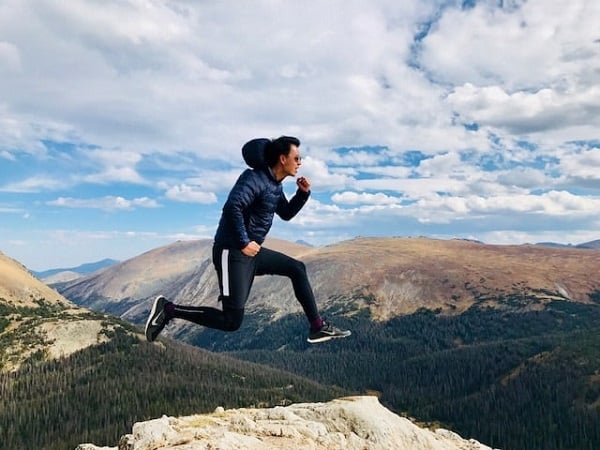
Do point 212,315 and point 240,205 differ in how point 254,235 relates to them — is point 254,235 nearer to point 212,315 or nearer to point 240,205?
point 240,205

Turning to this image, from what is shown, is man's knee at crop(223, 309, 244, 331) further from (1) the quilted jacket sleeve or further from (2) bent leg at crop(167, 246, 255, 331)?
(1) the quilted jacket sleeve

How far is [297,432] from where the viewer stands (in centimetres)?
1697

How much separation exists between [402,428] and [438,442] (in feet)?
6.86

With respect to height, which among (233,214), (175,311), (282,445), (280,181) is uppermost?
(280,181)

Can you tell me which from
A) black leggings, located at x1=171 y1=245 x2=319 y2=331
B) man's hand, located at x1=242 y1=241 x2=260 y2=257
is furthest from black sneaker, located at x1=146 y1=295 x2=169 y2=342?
man's hand, located at x1=242 y1=241 x2=260 y2=257

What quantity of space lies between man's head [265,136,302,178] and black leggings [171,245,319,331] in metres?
2.45

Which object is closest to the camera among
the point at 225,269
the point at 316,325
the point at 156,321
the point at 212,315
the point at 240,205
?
the point at 240,205

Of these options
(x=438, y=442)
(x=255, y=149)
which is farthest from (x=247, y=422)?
(x=255, y=149)

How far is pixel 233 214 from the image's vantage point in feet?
47.3

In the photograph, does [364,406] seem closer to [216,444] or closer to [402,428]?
[402,428]

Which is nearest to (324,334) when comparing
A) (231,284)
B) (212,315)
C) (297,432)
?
(231,284)

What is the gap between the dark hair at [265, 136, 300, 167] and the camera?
15328mm

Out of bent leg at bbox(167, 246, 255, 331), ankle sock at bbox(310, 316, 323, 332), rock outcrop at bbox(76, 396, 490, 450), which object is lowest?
rock outcrop at bbox(76, 396, 490, 450)

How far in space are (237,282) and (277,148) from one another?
12.9 feet
